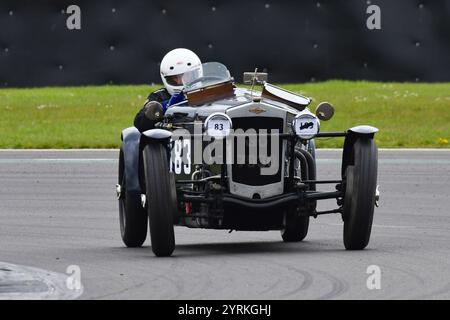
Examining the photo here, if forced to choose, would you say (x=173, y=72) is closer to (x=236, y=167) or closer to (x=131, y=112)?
(x=236, y=167)

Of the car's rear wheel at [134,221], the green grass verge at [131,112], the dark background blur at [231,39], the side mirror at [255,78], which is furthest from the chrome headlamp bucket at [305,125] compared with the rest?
the dark background blur at [231,39]

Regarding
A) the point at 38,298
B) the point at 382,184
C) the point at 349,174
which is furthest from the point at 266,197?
the point at 382,184

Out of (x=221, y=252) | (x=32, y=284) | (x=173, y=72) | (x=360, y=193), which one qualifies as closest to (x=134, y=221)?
(x=221, y=252)

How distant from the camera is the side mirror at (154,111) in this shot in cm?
1001

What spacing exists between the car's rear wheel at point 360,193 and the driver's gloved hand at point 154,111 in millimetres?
1314

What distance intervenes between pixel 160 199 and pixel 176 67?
1938 mm

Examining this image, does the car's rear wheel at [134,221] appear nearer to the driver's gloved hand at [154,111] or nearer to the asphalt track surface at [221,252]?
the asphalt track surface at [221,252]

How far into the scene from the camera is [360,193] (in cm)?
955

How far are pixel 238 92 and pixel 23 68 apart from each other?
40.0 feet

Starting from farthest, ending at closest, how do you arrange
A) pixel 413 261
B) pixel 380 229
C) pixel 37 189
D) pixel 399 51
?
pixel 399 51, pixel 37 189, pixel 380 229, pixel 413 261

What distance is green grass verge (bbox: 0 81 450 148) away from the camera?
20.2m

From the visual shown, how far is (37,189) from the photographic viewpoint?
15.1 meters
